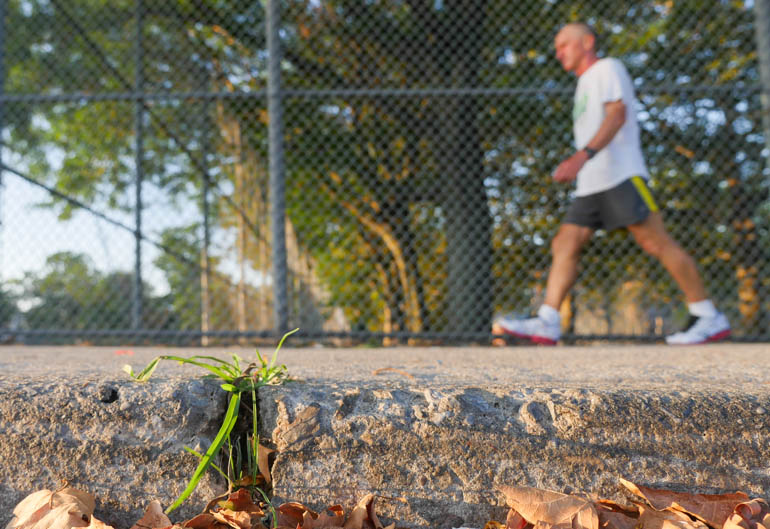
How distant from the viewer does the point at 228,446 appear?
1.13 m

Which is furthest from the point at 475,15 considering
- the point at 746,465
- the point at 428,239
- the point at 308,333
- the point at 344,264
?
the point at 746,465

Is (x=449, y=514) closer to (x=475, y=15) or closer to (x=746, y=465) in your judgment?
(x=746, y=465)

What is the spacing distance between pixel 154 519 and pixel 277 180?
2464 millimetres

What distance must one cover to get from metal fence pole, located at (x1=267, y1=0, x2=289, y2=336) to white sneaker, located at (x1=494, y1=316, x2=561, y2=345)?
123 cm

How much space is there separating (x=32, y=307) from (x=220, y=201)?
2238 mm

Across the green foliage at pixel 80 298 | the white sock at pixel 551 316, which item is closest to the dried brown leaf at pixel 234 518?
the white sock at pixel 551 316

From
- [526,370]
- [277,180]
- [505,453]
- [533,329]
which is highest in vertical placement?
[277,180]

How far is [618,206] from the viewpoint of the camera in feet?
9.62

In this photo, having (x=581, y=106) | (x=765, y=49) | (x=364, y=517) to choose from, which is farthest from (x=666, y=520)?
(x=765, y=49)

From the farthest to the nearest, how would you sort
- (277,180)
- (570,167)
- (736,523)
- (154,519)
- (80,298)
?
(80,298)
(277,180)
(570,167)
(154,519)
(736,523)

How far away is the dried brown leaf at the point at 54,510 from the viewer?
1005 millimetres

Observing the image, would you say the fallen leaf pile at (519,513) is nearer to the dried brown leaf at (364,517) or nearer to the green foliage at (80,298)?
the dried brown leaf at (364,517)

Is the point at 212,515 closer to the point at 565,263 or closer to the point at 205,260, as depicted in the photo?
the point at 565,263

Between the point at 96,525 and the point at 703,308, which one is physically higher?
the point at 703,308
